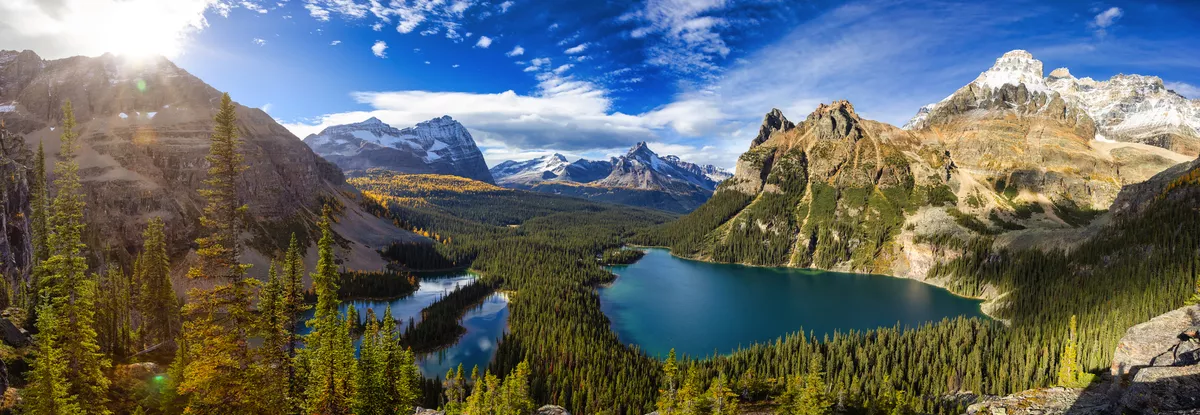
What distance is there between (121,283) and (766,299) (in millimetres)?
123212

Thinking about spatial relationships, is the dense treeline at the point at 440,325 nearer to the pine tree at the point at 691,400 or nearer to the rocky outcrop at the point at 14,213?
the rocky outcrop at the point at 14,213

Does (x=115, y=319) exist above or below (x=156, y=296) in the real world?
below

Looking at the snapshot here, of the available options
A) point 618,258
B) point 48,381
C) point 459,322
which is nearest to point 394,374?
point 48,381

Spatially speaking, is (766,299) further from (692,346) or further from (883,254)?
(883,254)

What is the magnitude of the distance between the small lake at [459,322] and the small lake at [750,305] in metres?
24.9

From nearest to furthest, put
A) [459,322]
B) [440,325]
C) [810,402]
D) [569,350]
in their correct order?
[810,402], [569,350], [440,325], [459,322]

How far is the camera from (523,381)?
47.2 metres

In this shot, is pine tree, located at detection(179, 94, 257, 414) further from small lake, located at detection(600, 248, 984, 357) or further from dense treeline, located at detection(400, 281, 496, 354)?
small lake, located at detection(600, 248, 984, 357)

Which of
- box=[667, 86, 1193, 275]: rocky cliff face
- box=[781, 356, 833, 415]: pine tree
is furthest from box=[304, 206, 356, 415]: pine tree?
box=[667, 86, 1193, 275]: rocky cliff face

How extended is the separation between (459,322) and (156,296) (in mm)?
53187

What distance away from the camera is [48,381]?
23078mm

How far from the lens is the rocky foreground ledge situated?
3164cm

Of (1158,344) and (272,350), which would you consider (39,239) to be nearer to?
(272,350)

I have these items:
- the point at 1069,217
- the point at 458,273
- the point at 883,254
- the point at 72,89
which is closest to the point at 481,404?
the point at 458,273
